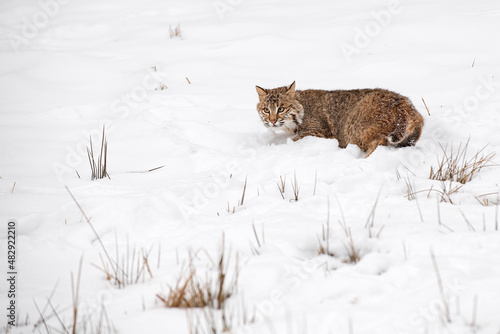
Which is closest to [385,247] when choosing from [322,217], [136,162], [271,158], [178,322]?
[322,217]

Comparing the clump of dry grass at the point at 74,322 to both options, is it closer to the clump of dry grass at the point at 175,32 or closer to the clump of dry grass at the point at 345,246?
the clump of dry grass at the point at 345,246

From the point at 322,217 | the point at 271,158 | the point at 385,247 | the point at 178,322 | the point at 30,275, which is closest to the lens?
the point at 178,322

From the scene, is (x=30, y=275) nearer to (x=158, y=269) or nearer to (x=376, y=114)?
(x=158, y=269)

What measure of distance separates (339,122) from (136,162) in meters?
2.71

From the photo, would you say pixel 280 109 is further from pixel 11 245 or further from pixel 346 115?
pixel 11 245

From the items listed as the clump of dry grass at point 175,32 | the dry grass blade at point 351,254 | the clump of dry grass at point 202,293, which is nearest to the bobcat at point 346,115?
the dry grass blade at point 351,254

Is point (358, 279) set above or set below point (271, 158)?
below

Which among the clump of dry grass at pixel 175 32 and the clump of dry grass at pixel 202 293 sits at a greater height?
the clump of dry grass at pixel 175 32

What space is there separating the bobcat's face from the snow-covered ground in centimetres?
28

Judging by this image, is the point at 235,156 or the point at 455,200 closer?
the point at 455,200

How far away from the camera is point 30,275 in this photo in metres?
3.00

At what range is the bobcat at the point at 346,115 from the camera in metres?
4.79

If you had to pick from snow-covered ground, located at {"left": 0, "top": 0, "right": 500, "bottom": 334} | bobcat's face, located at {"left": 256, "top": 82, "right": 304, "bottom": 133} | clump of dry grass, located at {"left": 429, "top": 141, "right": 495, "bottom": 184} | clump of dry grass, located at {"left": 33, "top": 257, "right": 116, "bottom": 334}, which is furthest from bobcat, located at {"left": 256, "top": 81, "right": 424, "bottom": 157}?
clump of dry grass, located at {"left": 33, "top": 257, "right": 116, "bottom": 334}

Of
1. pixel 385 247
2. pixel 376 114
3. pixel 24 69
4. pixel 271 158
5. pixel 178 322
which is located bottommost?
pixel 178 322
